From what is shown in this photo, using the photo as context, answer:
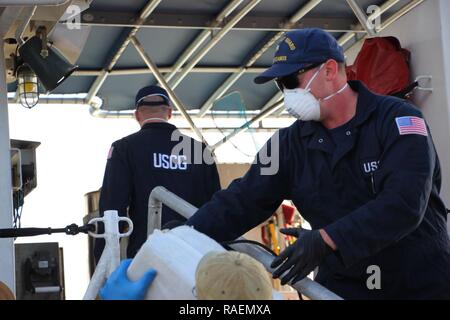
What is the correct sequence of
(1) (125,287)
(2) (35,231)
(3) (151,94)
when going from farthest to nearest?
(3) (151,94) < (2) (35,231) < (1) (125,287)

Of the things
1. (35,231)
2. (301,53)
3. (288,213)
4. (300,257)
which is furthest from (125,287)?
(288,213)

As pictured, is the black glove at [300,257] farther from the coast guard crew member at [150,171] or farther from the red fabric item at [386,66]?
the red fabric item at [386,66]

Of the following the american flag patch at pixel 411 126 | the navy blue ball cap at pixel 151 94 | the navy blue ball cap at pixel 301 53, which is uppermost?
the navy blue ball cap at pixel 151 94

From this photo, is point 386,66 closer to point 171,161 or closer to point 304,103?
point 171,161

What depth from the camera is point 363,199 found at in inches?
119

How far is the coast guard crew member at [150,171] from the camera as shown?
490cm

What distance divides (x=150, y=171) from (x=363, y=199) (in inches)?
85.1

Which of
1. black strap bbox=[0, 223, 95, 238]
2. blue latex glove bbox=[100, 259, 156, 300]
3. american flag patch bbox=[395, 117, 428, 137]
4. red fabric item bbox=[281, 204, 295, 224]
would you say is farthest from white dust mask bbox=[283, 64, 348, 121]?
red fabric item bbox=[281, 204, 295, 224]

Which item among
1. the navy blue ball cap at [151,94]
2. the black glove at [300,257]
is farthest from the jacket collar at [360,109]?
the navy blue ball cap at [151,94]

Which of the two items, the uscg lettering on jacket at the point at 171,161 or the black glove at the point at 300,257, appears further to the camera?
the uscg lettering on jacket at the point at 171,161

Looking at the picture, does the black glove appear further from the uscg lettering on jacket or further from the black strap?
the uscg lettering on jacket

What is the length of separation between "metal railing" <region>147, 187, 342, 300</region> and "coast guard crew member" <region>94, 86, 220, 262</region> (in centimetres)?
123

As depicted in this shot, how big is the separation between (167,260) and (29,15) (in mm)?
3297

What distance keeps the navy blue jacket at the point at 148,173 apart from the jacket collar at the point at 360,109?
1.74 meters
